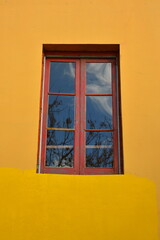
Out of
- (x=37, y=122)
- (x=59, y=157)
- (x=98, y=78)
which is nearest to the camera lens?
(x=37, y=122)

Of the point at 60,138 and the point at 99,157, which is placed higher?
the point at 60,138

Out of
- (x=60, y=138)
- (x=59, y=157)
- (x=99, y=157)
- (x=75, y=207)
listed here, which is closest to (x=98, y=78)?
(x=60, y=138)

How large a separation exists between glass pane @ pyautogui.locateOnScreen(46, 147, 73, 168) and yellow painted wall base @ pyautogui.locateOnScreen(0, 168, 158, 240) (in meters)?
0.34

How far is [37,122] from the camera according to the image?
429 cm

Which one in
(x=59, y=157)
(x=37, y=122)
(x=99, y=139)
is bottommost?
(x=59, y=157)

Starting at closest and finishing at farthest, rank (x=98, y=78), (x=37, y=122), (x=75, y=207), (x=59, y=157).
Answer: (x=75, y=207), (x=37, y=122), (x=59, y=157), (x=98, y=78)

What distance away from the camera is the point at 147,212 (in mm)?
3941

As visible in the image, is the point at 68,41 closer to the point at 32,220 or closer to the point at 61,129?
the point at 61,129

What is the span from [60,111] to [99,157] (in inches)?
28.6

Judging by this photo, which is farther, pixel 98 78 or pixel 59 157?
pixel 98 78

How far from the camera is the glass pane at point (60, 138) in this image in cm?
446

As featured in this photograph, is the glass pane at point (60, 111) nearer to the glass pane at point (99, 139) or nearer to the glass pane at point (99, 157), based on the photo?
the glass pane at point (99, 139)

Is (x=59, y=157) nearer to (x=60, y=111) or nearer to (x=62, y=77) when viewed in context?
(x=60, y=111)

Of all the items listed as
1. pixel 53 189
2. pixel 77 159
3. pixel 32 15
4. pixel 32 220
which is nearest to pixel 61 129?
pixel 77 159
